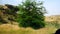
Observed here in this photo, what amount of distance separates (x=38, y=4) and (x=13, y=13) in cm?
1550

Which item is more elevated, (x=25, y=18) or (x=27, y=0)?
(x=27, y=0)

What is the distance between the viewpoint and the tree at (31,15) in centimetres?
3259

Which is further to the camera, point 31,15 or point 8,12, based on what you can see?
point 8,12

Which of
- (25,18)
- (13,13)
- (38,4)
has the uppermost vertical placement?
(38,4)

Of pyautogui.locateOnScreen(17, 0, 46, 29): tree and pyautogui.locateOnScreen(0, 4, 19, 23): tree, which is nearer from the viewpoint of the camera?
pyautogui.locateOnScreen(17, 0, 46, 29): tree

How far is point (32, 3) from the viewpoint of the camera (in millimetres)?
33562

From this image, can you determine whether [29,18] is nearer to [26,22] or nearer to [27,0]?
[26,22]

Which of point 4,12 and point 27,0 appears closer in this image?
point 27,0

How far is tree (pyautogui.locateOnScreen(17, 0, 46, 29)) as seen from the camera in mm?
32594

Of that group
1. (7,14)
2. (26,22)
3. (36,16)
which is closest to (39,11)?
(36,16)

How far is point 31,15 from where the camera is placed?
33062 millimetres

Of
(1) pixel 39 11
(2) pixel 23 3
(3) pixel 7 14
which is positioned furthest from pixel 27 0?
(3) pixel 7 14

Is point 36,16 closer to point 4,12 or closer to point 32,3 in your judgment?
point 32,3

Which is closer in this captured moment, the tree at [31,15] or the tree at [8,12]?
the tree at [31,15]
